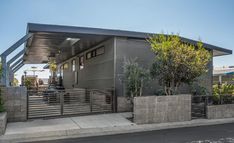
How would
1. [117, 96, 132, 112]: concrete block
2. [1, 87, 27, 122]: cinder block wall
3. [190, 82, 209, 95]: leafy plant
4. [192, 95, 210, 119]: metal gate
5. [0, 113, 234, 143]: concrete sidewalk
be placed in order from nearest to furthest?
[0, 113, 234, 143]: concrete sidewalk
[1, 87, 27, 122]: cinder block wall
[192, 95, 210, 119]: metal gate
[117, 96, 132, 112]: concrete block
[190, 82, 209, 95]: leafy plant

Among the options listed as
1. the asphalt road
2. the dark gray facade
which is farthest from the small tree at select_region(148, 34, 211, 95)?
the asphalt road

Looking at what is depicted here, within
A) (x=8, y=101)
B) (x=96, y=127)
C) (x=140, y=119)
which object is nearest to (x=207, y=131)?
(x=140, y=119)

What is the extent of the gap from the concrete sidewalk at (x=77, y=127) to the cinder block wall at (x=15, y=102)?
1.22 ft

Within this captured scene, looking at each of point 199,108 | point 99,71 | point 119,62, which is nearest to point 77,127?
point 119,62

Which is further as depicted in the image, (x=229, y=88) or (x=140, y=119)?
(x=229, y=88)

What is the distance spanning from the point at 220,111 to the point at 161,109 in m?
2.53

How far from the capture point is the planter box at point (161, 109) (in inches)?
299

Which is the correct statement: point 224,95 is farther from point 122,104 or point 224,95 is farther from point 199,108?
point 122,104

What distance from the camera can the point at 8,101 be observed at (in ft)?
24.9

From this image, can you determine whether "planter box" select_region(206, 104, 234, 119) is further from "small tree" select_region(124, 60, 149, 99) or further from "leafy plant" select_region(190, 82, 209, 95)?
"small tree" select_region(124, 60, 149, 99)

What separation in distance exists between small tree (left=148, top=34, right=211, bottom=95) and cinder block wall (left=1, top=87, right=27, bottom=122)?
4.78 m

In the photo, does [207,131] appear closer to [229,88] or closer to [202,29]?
[229,88]

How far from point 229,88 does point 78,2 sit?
7.69 meters

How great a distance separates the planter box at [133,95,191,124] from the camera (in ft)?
24.9
